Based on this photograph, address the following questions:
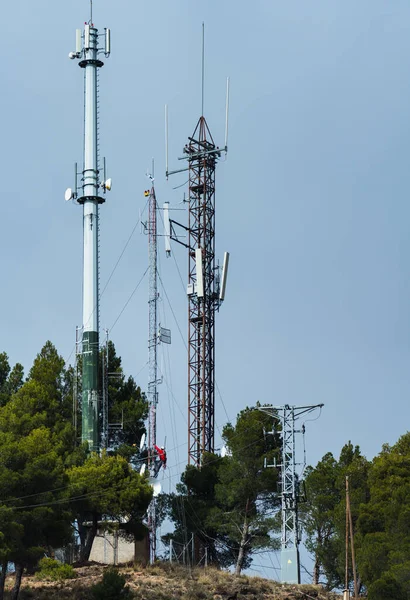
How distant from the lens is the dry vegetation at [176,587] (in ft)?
185

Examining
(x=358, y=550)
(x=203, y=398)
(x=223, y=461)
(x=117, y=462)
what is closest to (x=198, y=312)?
(x=203, y=398)

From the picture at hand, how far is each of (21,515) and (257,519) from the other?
18128mm

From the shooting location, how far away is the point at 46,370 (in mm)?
75500

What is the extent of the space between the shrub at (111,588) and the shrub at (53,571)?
13.4 ft

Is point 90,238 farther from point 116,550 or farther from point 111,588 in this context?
point 111,588

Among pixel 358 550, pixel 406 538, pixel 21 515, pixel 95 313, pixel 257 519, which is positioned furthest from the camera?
pixel 95 313

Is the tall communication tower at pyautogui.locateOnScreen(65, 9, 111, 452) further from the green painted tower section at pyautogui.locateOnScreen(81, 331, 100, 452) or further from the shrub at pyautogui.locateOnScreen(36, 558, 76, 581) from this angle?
the shrub at pyautogui.locateOnScreen(36, 558, 76, 581)

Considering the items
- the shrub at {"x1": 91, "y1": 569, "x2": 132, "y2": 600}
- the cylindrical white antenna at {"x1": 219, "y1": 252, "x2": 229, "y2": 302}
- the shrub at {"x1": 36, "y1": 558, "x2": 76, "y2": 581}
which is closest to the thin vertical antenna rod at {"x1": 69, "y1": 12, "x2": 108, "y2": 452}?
the cylindrical white antenna at {"x1": 219, "y1": 252, "x2": 229, "y2": 302}

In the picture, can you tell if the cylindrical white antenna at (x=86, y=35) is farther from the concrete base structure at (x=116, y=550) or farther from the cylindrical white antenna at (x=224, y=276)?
the concrete base structure at (x=116, y=550)

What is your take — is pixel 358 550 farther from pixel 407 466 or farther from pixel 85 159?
pixel 85 159

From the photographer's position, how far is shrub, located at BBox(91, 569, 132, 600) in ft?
176

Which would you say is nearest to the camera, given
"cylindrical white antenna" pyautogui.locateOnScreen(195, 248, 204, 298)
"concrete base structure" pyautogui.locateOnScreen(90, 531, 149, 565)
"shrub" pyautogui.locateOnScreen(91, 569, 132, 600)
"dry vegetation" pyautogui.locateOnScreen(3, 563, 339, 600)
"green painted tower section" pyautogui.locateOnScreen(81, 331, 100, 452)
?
"shrub" pyautogui.locateOnScreen(91, 569, 132, 600)

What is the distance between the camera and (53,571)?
192ft

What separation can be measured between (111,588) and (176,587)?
546 centimetres
